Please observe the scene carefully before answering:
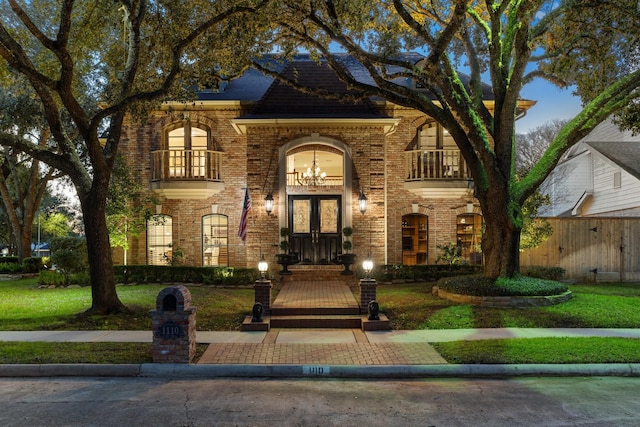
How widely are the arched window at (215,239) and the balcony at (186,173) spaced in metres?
1.09

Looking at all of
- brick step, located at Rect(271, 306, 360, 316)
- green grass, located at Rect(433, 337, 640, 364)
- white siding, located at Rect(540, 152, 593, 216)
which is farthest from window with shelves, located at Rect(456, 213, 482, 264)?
white siding, located at Rect(540, 152, 593, 216)

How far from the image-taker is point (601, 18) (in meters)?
11.9

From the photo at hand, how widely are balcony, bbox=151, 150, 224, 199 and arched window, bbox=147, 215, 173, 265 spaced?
1.36m

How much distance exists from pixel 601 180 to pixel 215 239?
20113 millimetres

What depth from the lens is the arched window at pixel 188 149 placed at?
1831 cm

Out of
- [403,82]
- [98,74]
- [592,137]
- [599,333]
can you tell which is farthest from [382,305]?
[592,137]

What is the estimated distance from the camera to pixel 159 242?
1916 centimetres

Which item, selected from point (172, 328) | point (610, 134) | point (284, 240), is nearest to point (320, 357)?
point (172, 328)

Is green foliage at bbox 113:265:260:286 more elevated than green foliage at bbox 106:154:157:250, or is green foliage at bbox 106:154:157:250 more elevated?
green foliage at bbox 106:154:157:250

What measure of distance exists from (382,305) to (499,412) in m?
6.35

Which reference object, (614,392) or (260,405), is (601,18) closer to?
(614,392)

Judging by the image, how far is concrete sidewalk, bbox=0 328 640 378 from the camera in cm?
694

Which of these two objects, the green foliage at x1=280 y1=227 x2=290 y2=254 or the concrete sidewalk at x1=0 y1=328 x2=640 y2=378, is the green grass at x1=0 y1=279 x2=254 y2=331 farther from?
the green foliage at x1=280 y1=227 x2=290 y2=254

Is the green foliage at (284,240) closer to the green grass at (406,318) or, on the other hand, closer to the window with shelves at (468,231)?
the green grass at (406,318)
